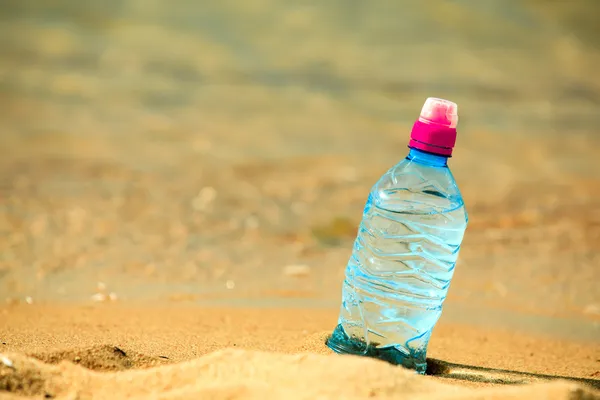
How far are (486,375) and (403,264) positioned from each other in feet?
1.45

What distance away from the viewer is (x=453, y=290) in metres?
4.01

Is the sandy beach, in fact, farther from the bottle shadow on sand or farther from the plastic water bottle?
the plastic water bottle

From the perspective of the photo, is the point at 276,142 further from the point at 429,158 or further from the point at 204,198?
the point at 429,158

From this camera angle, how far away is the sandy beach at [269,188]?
2.39 metres

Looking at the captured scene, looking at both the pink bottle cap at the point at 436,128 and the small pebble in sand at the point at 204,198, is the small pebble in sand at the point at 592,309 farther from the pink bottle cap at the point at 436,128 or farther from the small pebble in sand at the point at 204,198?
the small pebble in sand at the point at 204,198

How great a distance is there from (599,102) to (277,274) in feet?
20.9

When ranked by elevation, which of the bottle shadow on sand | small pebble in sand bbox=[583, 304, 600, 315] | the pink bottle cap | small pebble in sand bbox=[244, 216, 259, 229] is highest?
the pink bottle cap

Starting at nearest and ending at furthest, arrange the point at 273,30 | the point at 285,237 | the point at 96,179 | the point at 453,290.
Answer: the point at 453,290, the point at 285,237, the point at 96,179, the point at 273,30

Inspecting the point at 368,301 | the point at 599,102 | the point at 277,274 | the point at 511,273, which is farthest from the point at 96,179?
the point at 599,102

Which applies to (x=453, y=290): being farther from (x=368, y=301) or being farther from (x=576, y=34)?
(x=576, y=34)

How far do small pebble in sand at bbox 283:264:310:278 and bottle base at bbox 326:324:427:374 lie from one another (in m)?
1.56

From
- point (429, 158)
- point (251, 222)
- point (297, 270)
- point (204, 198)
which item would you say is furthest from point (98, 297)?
point (204, 198)

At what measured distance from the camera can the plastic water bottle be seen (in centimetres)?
258

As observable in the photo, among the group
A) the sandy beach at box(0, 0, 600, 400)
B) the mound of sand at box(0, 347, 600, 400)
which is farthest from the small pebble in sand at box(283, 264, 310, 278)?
the mound of sand at box(0, 347, 600, 400)
